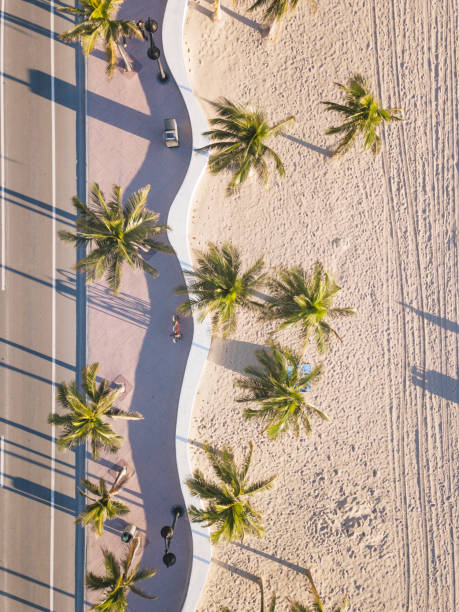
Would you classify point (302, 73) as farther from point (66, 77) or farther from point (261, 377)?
point (261, 377)

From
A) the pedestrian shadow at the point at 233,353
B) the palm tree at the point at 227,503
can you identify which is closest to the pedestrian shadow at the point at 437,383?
the pedestrian shadow at the point at 233,353

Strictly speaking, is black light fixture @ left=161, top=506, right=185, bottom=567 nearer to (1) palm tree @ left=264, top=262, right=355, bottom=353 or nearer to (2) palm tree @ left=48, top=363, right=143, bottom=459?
(2) palm tree @ left=48, top=363, right=143, bottom=459

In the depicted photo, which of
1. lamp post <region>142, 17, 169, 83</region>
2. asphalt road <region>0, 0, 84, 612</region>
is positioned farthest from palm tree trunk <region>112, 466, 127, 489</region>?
lamp post <region>142, 17, 169, 83</region>

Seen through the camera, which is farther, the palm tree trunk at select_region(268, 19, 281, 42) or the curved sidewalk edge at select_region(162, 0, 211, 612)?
the palm tree trunk at select_region(268, 19, 281, 42)

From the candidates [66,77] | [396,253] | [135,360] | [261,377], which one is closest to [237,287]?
[261,377]

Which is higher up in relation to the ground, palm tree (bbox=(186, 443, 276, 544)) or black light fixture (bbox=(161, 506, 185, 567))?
palm tree (bbox=(186, 443, 276, 544))

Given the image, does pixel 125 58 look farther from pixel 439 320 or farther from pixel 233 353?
pixel 439 320

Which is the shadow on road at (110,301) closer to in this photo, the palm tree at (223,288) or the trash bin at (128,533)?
the palm tree at (223,288)
